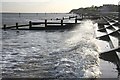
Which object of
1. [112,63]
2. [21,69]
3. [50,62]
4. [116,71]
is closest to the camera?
[116,71]

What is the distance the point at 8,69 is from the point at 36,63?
5.10ft

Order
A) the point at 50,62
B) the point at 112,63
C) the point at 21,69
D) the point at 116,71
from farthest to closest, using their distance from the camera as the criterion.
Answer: the point at 50,62
the point at 21,69
the point at 112,63
the point at 116,71

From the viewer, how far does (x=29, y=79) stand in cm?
917

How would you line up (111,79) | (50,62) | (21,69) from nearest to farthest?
(111,79)
(21,69)
(50,62)

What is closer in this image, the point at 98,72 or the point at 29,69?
the point at 98,72

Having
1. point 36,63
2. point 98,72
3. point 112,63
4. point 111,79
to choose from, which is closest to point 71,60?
point 36,63

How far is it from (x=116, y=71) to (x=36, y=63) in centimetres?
451

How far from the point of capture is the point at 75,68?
10.5m

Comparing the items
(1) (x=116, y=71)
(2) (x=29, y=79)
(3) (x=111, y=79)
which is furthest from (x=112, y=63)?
(2) (x=29, y=79)

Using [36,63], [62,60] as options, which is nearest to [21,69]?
[36,63]

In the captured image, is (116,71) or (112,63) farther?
(112,63)

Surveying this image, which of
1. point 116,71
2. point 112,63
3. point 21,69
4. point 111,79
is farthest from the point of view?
point 21,69

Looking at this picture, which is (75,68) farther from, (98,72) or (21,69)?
(21,69)

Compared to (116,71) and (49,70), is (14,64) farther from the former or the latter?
(116,71)
